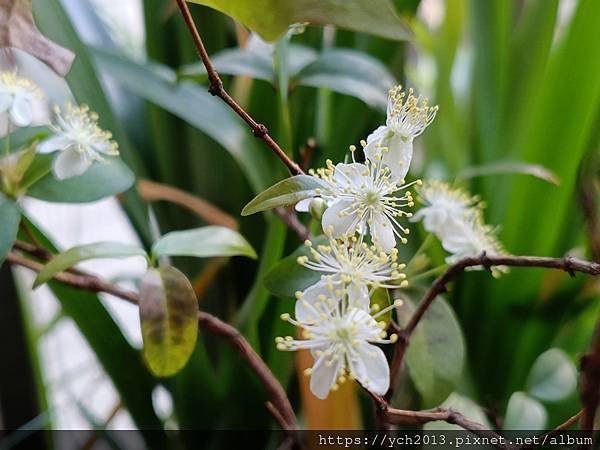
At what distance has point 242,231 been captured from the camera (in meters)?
0.66

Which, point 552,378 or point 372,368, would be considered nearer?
point 372,368

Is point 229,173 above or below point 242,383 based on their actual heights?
above

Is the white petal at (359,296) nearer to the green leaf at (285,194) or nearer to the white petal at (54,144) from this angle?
the green leaf at (285,194)

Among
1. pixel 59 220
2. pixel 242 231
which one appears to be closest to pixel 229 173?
pixel 242 231

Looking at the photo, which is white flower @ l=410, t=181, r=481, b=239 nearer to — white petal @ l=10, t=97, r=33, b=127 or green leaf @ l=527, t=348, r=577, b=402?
green leaf @ l=527, t=348, r=577, b=402

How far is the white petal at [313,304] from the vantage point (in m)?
0.28

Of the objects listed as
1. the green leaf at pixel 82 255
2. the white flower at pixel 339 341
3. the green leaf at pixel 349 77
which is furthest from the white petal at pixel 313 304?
the green leaf at pixel 349 77

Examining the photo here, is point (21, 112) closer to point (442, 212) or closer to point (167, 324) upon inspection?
point (167, 324)

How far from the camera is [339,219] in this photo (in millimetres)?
291

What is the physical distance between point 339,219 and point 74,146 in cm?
17

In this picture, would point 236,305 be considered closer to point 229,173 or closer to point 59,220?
point 229,173

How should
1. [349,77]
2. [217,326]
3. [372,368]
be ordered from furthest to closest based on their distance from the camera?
[349,77]
[217,326]
[372,368]

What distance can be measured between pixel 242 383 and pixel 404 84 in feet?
1.15

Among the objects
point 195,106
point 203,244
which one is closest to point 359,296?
point 203,244
